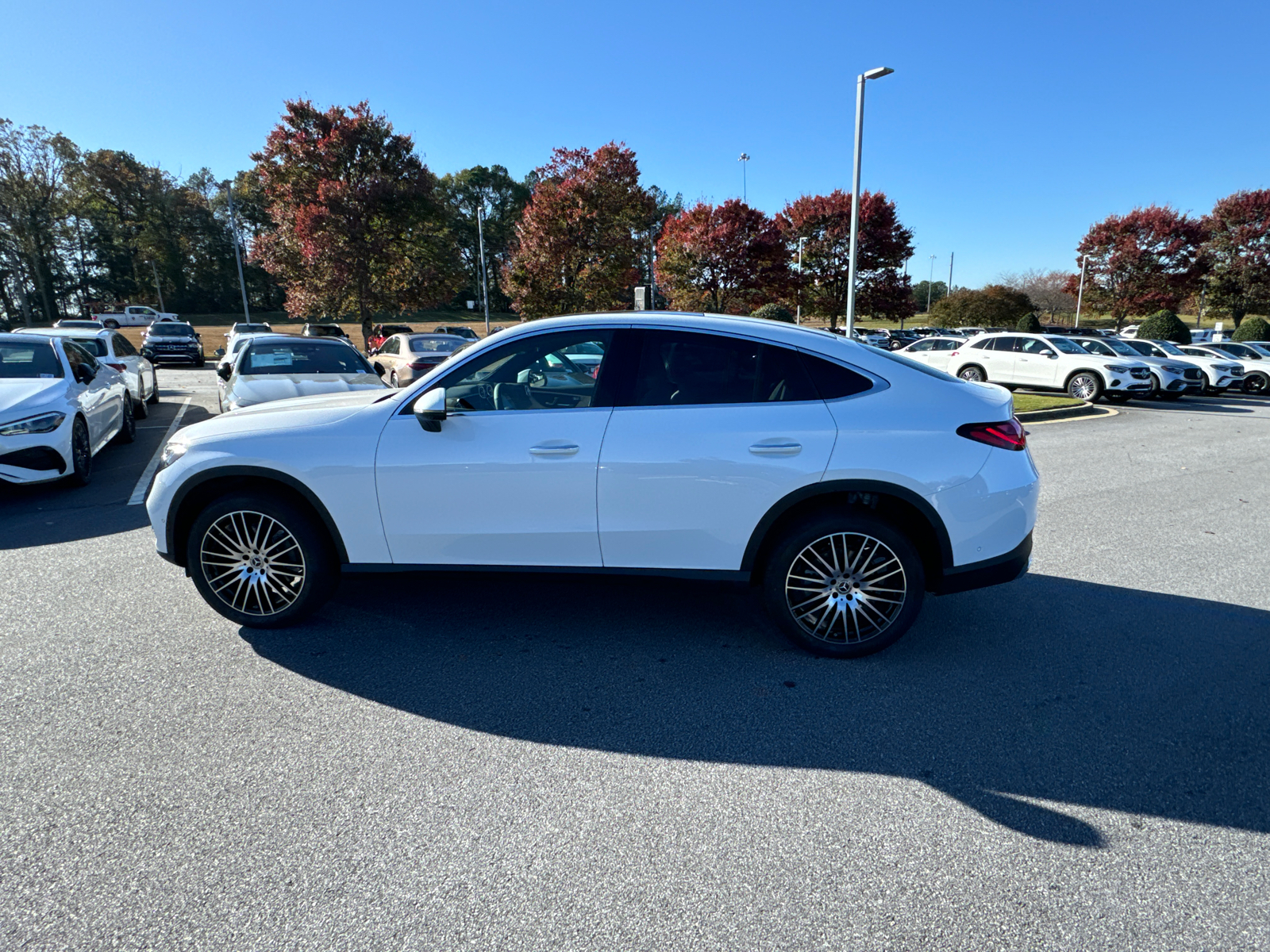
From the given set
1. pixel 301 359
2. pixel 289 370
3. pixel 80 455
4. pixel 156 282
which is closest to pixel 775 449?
pixel 80 455

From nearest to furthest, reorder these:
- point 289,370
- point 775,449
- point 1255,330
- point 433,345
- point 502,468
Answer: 1. point 775,449
2. point 502,468
3. point 289,370
4. point 433,345
5. point 1255,330

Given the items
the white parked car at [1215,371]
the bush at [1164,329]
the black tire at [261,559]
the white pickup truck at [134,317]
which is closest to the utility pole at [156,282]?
the white pickup truck at [134,317]

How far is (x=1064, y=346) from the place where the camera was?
1783cm

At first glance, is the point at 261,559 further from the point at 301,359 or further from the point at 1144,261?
the point at 1144,261

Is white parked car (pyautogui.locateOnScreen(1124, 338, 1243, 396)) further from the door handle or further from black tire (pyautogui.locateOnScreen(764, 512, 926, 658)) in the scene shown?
the door handle

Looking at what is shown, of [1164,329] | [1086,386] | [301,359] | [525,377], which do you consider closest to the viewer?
[525,377]

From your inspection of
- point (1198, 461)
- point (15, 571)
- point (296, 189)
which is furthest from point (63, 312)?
point (1198, 461)

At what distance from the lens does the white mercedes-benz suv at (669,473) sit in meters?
3.61

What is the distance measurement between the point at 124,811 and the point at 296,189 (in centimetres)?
2919

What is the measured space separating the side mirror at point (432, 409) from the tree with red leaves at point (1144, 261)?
1978 inches

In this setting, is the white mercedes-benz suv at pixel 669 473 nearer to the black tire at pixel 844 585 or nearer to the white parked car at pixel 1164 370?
the black tire at pixel 844 585

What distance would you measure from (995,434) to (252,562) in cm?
393

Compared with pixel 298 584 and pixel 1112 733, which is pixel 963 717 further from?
pixel 298 584

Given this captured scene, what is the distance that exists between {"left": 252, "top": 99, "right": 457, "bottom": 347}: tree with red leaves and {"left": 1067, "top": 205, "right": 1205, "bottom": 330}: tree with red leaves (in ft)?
126
